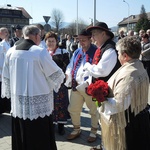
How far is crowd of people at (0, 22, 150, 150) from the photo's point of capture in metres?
2.60

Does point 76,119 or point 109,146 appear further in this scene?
point 76,119

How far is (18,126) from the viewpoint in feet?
10.9

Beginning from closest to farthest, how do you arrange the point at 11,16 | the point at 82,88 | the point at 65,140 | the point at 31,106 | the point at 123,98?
1. the point at 123,98
2. the point at 31,106
3. the point at 82,88
4. the point at 65,140
5. the point at 11,16

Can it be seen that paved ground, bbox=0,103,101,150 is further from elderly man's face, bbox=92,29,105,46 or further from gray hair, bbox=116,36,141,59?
gray hair, bbox=116,36,141,59

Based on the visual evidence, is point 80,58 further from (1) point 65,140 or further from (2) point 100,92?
(2) point 100,92

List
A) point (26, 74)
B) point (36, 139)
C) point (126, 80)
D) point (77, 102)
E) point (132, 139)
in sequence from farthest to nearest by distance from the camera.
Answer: point (77, 102)
point (36, 139)
point (26, 74)
point (132, 139)
point (126, 80)

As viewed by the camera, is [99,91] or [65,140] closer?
[99,91]

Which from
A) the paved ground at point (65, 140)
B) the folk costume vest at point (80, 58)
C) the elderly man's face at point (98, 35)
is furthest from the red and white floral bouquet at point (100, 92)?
the paved ground at point (65, 140)

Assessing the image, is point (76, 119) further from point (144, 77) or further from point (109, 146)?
point (144, 77)

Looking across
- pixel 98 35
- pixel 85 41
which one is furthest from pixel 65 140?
pixel 98 35

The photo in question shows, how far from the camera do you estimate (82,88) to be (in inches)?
150

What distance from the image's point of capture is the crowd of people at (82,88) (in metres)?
2.60

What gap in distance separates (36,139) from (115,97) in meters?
1.30

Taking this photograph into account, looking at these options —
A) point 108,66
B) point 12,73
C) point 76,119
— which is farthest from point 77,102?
point 12,73
